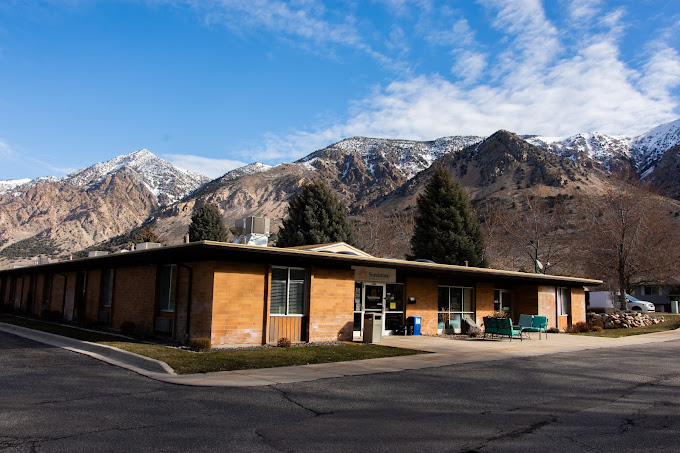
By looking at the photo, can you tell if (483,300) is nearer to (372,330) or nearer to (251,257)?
(372,330)

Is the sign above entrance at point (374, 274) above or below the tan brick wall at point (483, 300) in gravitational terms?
above

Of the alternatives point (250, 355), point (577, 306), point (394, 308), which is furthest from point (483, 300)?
point (250, 355)

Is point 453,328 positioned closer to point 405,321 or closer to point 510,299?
point 405,321

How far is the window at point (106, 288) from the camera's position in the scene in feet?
71.4

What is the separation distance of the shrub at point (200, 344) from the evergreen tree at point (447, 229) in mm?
30765

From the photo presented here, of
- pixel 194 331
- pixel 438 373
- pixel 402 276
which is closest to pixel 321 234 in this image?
pixel 402 276

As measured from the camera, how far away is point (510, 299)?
88.4 ft

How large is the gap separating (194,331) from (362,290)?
6840 mm

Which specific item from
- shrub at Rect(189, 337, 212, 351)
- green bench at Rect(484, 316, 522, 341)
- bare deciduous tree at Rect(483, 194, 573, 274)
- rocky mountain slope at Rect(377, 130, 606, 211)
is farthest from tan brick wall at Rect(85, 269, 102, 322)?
→ rocky mountain slope at Rect(377, 130, 606, 211)

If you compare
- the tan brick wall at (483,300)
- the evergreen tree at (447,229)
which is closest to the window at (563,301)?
the tan brick wall at (483,300)

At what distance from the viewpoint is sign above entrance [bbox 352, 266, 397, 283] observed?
1928 centimetres

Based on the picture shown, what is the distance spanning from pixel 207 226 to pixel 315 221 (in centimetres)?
1552

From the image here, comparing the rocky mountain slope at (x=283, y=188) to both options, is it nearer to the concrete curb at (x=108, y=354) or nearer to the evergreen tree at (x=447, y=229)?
the evergreen tree at (x=447, y=229)

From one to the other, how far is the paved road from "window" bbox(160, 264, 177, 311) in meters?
5.26
